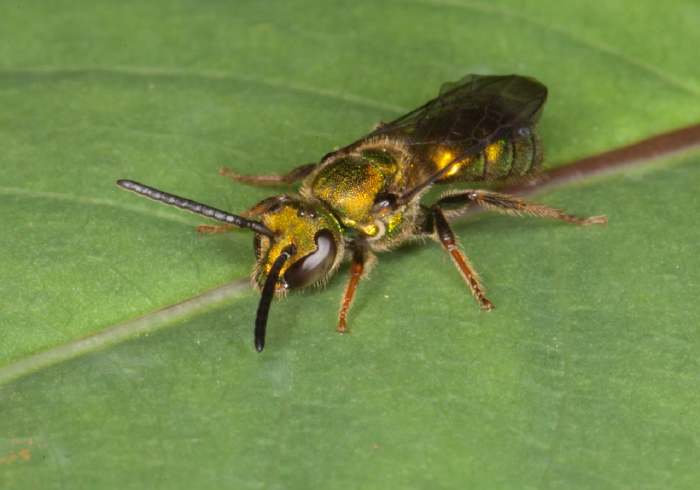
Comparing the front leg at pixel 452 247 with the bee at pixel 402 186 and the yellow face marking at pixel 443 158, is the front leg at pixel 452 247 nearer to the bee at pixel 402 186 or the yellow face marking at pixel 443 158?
the bee at pixel 402 186

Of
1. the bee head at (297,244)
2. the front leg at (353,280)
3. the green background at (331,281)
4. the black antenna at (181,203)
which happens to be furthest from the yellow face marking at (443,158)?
the black antenna at (181,203)

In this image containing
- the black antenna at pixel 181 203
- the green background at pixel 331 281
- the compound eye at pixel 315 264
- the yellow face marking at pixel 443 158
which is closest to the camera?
the green background at pixel 331 281

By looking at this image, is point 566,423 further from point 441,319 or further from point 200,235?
point 200,235

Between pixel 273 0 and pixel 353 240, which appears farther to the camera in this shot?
pixel 273 0

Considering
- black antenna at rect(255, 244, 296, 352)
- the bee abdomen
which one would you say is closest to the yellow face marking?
the bee abdomen

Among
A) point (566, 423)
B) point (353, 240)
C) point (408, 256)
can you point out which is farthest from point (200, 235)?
point (566, 423)

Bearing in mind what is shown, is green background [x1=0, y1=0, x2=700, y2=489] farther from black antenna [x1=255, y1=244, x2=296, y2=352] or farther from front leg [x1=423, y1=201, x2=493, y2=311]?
black antenna [x1=255, y1=244, x2=296, y2=352]
